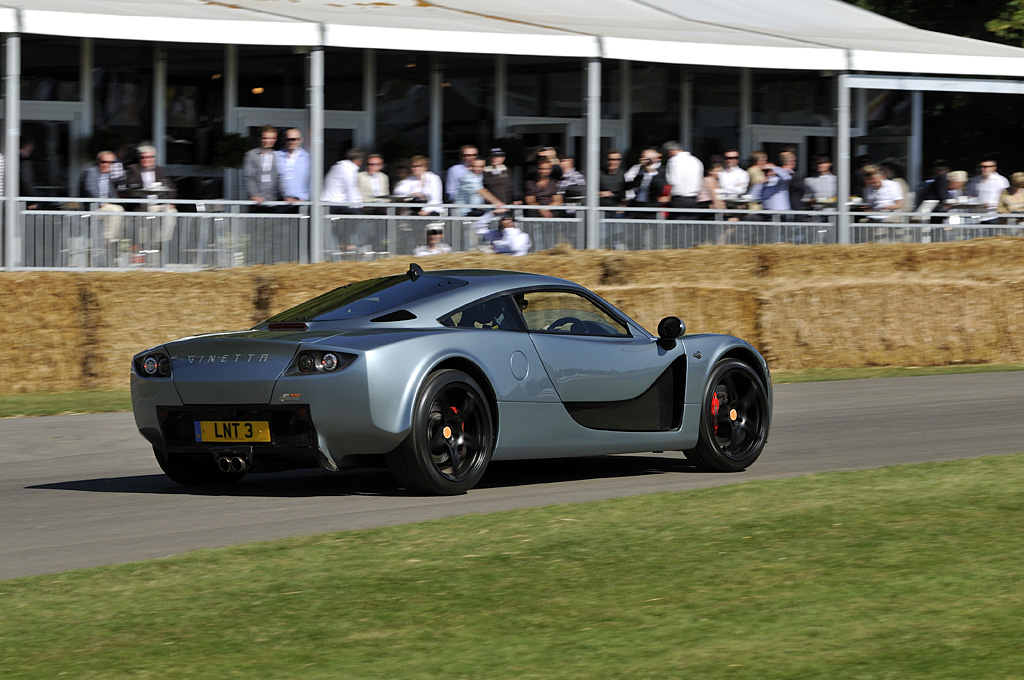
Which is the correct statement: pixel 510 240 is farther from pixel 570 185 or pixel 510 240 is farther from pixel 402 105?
pixel 402 105

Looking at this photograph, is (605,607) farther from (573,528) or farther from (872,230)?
(872,230)

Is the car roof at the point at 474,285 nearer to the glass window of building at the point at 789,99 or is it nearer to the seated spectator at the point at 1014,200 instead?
the seated spectator at the point at 1014,200

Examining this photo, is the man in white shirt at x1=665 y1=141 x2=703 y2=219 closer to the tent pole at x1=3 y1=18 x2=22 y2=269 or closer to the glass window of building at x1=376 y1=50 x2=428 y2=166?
the glass window of building at x1=376 y1=50 x2=428 y2=166

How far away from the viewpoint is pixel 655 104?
26.2 meters

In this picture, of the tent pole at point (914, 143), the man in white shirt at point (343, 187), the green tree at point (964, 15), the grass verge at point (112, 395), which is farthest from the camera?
the green tree at point (964, 15)

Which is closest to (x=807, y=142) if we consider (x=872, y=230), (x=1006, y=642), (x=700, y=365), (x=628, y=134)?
(x=628, y=134)

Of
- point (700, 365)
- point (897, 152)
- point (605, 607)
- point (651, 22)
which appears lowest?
point (605, 607)

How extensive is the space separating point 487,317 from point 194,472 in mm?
1861

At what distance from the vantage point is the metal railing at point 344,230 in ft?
58.3

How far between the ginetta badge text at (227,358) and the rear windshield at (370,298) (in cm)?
54

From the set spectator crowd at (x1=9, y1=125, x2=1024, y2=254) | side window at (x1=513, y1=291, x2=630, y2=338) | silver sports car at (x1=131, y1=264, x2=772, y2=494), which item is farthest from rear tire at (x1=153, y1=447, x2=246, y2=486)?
spectator crowd at (x1=9, y1=125, x2=1024, y2=254)

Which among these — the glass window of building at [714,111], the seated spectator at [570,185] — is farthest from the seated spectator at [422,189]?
the glass window of building at [714,111]

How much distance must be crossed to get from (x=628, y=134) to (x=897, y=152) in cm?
504

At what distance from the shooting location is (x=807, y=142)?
27.5 meters
